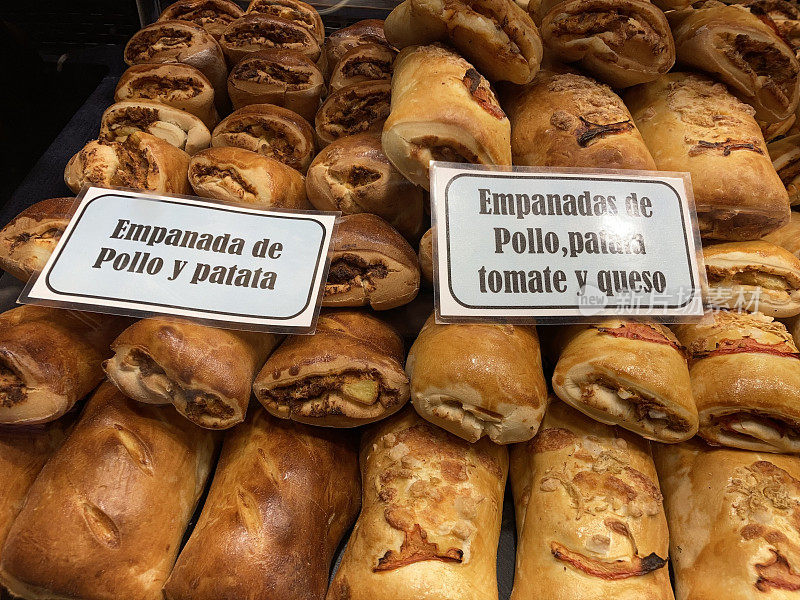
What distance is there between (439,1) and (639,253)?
2.91 ft

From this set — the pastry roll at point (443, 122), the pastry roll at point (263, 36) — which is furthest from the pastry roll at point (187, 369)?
the pastry roll at point (263, 36)

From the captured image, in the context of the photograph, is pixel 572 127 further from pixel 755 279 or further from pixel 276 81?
pixel 276 81

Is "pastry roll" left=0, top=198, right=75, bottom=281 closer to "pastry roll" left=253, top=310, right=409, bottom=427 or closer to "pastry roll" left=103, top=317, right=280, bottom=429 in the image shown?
"pastry roll" left=103, top=317, right=280, bottom=429

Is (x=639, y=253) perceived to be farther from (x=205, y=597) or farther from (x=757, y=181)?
(x=205, y=597)

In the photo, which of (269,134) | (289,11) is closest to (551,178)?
(269,134)

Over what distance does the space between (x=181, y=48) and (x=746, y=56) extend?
202 cm

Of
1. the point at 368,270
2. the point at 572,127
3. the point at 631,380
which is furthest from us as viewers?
the point at 572,127

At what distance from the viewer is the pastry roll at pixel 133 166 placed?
1683 mm

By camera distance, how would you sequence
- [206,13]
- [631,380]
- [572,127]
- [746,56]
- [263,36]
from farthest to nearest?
[206,13]
[263,36]
[746,56]
[572,127]
[631,380]

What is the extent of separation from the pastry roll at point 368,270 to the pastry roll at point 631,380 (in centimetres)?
47

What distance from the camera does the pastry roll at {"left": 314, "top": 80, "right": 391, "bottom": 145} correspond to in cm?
197

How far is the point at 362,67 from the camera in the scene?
83.5 inches

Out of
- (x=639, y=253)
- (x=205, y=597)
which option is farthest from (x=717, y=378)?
(x=205, y=597)

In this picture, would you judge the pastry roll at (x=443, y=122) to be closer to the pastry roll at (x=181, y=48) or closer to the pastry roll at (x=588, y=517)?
the pastry roll at (x=588, y=517)
